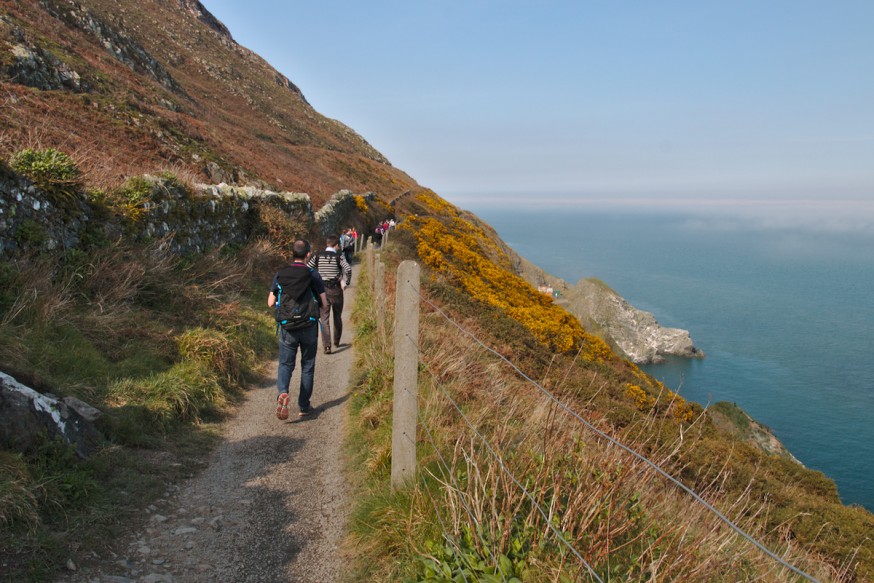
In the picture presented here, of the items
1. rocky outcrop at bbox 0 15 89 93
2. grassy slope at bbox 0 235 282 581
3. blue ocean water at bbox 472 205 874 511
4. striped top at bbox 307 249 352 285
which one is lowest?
blue ocean water at bbox 472 205 874 511

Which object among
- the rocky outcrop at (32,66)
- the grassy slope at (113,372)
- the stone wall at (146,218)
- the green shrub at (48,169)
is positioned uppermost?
the rocky outcrop at (32,66)

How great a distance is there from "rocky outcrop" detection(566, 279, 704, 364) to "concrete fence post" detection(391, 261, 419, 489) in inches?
2173

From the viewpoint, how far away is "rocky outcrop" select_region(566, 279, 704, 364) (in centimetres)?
5891

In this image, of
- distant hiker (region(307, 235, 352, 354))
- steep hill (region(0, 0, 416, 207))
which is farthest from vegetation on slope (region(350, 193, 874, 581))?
steep hill (region(0, 0, 416, 207))

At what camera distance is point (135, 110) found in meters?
21.0

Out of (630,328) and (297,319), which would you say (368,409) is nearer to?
(297,319)

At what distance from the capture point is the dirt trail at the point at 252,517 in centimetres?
371

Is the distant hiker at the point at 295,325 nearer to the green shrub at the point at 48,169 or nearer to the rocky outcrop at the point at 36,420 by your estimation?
the rocky outcrop at the point at 36,420

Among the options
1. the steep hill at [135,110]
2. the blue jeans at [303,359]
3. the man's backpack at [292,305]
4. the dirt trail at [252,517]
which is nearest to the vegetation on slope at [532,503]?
the dirt trail at [252,517]

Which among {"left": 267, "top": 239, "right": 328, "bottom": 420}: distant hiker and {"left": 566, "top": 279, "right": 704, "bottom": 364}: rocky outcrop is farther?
{"left": 566, "top": 279, "right": 704, "bottom": 364}: rocky outcrop

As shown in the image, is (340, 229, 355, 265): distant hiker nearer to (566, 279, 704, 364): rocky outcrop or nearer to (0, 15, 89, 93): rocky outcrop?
(0, 15, 89, 93): rocky outcrop

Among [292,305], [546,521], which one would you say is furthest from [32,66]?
[546,521]

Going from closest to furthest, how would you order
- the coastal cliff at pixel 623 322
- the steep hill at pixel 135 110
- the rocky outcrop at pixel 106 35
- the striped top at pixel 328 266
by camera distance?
the striped top at pixel 328 266
the steep hill at pixel 135 110
the rocky outcrop at pixel 106 35
the coastal cliff at pixel 623 322

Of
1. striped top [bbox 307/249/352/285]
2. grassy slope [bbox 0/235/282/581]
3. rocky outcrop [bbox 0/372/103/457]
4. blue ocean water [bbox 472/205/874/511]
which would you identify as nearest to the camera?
grassy slope [bbox 0/235/282/581]
